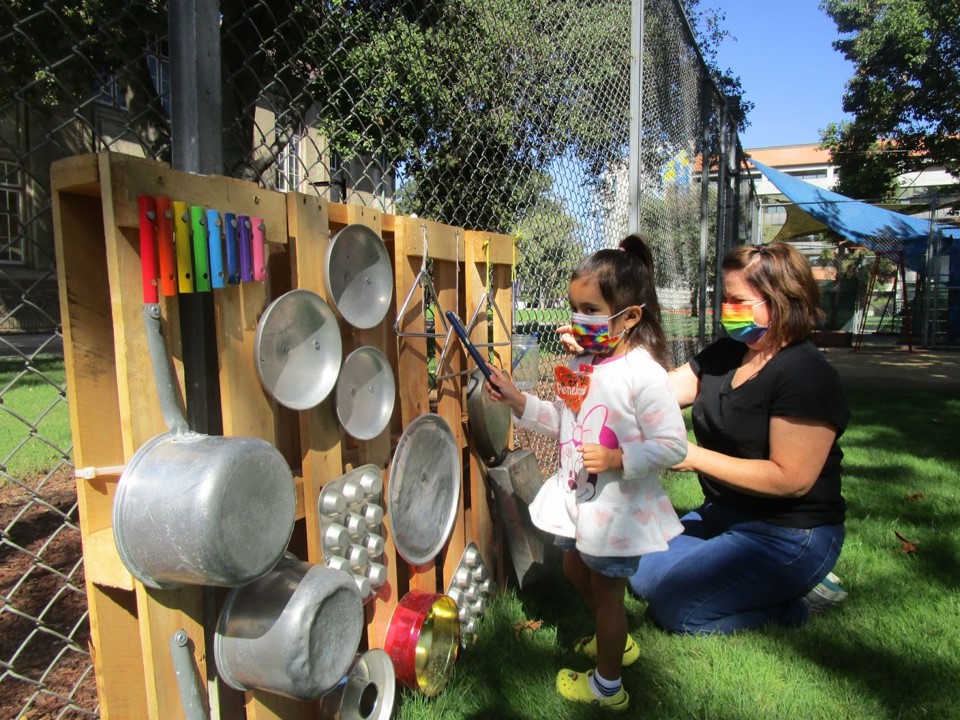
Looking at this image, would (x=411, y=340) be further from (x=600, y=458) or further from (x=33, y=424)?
(x=33, y=424)

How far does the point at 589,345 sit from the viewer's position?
2125 millimetres

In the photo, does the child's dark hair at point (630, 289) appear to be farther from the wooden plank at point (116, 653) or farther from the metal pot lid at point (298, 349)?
the wooden plank at point (116, 653)

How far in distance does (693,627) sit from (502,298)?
1.47 m

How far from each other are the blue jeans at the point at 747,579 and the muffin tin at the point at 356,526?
→ 4.17 ft

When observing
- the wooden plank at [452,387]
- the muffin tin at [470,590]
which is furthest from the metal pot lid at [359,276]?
the muffin tin at [470,590]

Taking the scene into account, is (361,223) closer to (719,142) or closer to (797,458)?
(797,458)

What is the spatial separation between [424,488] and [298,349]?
740mm

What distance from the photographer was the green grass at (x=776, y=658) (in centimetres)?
204

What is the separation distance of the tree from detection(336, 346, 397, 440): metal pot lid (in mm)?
20491

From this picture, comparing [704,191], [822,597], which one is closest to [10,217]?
[822,597]

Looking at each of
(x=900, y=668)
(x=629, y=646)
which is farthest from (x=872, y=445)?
(x=629, y=646)

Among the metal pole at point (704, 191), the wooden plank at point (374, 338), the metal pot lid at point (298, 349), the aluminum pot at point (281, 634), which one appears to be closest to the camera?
the aluminum pot at point (281, 634)

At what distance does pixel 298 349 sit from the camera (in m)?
1.59

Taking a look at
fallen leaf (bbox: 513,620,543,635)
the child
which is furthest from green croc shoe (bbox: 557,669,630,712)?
fallen leaf (bbox: 513,620,543,635)
